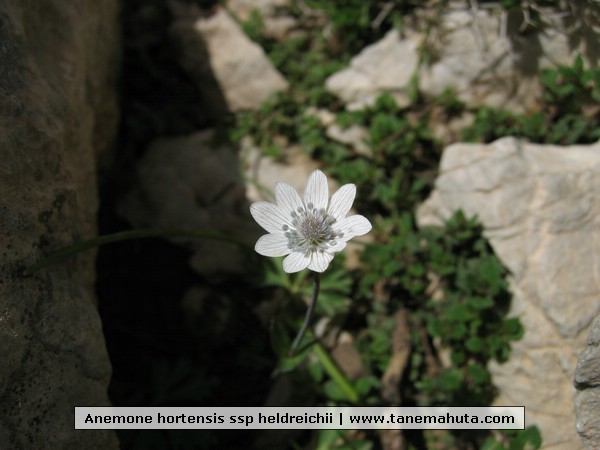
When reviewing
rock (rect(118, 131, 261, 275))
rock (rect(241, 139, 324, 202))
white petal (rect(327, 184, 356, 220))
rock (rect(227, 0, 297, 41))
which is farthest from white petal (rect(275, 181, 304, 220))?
rock (rect(227, 0, 297, 41))

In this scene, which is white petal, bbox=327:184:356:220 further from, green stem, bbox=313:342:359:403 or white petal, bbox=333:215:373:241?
green stem, bbox=313:342:359:403

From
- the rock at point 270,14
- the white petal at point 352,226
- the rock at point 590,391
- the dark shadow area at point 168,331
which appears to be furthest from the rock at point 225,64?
the rock at point 590,391

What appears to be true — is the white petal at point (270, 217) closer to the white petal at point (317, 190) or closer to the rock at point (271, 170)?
the white petal at point (317, 190)

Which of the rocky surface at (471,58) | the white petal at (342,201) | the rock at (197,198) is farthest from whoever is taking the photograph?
the rock at (197,198)

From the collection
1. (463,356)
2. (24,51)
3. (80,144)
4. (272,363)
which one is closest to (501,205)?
(463,356)

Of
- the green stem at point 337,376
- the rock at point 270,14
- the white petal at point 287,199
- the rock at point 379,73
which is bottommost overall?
the green stem at point 337,376

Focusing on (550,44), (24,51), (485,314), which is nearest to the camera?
(24,51)

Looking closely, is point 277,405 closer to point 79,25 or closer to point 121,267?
point 121,267
